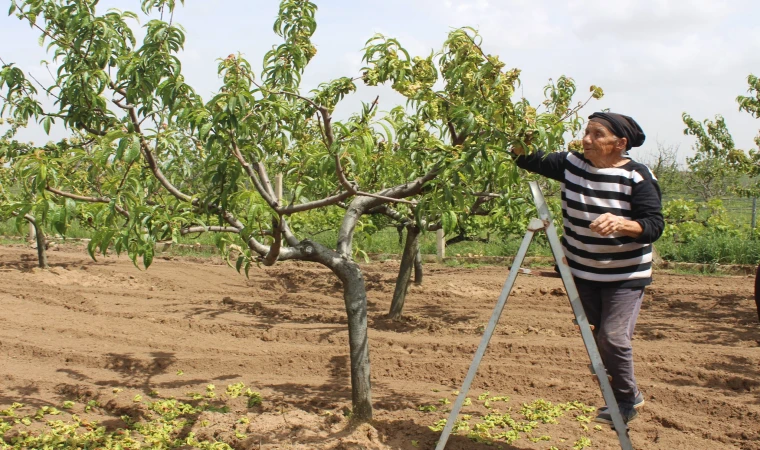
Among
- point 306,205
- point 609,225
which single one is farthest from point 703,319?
point 306,205

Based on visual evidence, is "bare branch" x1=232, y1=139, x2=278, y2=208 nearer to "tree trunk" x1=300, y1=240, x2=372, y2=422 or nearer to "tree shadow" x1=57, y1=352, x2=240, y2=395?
"tree trunk" x1=300, y1=240, x2=372, y2=422

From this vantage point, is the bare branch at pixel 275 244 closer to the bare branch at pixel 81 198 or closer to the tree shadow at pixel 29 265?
the bare branch at pixel 81 198

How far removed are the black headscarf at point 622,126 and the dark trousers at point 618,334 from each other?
70cm

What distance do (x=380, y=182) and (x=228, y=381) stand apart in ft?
6.27

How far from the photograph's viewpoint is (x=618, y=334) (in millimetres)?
3227

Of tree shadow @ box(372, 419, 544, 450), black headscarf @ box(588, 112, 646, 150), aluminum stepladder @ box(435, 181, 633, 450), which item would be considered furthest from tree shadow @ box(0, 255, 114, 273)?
black headscarf @ box(588, 112, 646, 150)

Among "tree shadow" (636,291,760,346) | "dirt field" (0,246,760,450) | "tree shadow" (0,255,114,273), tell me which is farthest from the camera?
"tree shadow" (0,255,114,273)

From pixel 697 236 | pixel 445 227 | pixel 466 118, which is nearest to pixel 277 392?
pixel 445 227

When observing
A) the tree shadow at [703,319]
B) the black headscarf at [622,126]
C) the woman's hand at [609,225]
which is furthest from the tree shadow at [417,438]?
the tree shadow at [703,319]

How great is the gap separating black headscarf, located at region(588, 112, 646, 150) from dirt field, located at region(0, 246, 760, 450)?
1818 millimetres

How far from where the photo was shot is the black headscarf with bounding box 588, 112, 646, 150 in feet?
10.5

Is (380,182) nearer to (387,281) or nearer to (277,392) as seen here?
(277,392)

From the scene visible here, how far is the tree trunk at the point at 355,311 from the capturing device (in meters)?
3.96

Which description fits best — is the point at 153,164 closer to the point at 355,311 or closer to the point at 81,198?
the point at 81,198
